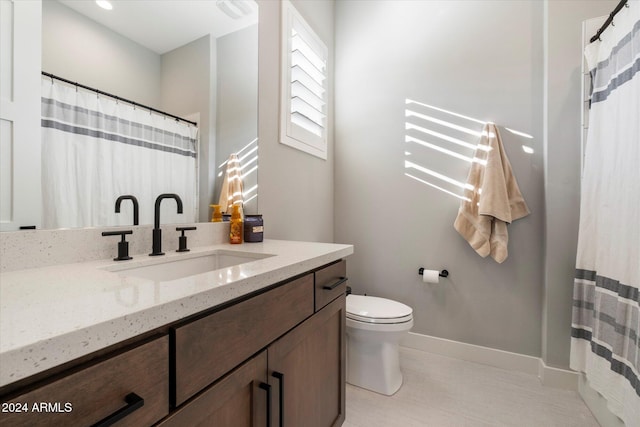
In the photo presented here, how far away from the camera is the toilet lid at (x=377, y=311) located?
1.57 meters

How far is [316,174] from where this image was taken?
218 cm

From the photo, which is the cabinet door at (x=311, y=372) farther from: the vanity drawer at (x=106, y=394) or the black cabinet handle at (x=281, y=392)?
the vanity drawer at (x=106, y=394)

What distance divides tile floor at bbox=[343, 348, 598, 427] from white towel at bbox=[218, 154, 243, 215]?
1258 mm

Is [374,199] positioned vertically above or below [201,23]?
below

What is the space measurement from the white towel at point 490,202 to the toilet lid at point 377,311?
67cm

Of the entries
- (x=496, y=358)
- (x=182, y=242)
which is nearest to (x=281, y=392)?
(x=182, y=242)

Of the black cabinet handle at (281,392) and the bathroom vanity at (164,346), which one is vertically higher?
the bathroom vanity at (164,346)

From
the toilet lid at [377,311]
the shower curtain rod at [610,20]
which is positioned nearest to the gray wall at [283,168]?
the toilet lid at [377,311]

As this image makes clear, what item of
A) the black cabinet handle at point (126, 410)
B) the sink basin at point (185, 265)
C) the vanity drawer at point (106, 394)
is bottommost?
the black cabinet handle at point (126, 410)

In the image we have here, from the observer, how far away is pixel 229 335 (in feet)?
2.13

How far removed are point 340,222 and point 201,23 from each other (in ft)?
5.47

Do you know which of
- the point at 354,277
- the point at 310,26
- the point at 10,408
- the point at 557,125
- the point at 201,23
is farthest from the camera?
the point at 354,277

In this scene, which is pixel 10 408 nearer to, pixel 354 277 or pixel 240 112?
pixel 240 112

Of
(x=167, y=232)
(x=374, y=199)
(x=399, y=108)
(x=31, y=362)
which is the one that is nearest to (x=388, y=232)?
(x=374, y=199)
